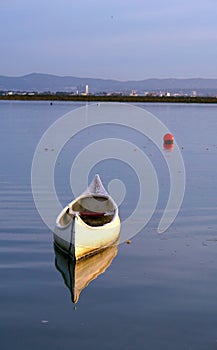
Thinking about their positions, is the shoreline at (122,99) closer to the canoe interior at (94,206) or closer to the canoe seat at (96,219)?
the canoe interior at (94,206)

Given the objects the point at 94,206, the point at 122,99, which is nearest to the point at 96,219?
the point at 94,206

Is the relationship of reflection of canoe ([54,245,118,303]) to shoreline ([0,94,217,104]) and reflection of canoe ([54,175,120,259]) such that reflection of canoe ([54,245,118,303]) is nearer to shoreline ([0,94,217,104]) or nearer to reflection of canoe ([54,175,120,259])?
reflection of canoe ([54,175,120,259])

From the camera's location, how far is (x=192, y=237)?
15781 mm

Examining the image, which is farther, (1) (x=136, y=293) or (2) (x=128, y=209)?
(2) (x=128, y=209)

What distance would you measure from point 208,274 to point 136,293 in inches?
67.4

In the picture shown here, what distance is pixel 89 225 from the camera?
15609mm

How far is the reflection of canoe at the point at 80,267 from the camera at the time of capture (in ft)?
40.6

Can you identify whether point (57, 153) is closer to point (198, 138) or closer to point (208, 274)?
point (198, 138)

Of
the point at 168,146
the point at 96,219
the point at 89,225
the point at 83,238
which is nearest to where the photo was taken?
the point at 83,238

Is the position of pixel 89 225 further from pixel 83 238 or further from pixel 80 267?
pixel 80 267

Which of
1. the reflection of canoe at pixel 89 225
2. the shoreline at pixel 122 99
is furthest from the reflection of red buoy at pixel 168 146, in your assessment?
the shoreline at pixel 122 99

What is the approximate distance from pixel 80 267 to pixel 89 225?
2377 millimetres

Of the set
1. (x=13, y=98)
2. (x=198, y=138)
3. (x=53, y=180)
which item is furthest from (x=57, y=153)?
(x=13, y=98)

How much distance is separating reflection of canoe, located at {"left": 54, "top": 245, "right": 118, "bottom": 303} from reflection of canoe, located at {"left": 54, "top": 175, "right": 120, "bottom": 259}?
0.43 feet
